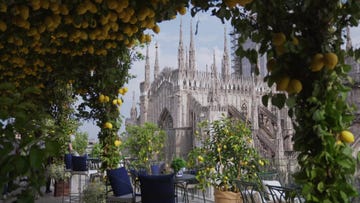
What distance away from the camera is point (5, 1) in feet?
5.55

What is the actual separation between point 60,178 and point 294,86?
5731 millimetres

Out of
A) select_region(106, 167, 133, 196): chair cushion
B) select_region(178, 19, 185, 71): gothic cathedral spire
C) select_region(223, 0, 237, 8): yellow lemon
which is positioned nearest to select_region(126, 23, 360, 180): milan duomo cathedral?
select_region(178, 19, 185, 71): gothic cathedral spire

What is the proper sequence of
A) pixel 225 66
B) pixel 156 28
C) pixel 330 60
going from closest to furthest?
pixel 330 60 < pixel 156 28 < pixel 225 66

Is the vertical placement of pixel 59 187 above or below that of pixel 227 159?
below

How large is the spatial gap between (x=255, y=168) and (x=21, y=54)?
3699 millimetres

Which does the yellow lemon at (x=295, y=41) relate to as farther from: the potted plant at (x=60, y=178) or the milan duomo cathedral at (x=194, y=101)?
the milan duomo cathedral at (x=194, y=101)

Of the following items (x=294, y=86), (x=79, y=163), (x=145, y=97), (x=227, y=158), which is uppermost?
(x=145, y=97)

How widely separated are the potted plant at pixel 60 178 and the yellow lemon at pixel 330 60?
5.34 metres

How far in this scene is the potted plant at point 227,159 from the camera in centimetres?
529

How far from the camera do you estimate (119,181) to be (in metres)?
4.00

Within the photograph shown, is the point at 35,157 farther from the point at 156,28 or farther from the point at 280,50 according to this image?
the point at 156,28

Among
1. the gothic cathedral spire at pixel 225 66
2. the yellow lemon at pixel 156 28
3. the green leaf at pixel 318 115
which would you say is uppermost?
the gothic cathedral spire at pixel 225 66

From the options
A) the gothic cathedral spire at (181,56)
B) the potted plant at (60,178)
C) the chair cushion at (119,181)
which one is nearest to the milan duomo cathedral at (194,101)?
the gothic cathedral spire at (181,56)

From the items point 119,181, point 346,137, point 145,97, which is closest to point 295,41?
point 346,137
